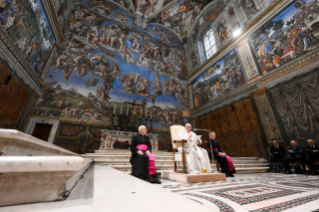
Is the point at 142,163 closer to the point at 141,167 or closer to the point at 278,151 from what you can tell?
the point at 141,167

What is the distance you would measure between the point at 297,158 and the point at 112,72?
Result: 1225 centimetres

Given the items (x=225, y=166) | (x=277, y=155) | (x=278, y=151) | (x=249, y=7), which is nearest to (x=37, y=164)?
(x=225, y=166)

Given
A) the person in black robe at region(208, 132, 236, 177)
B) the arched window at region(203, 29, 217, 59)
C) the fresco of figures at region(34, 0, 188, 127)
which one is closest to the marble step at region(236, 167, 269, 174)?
the person in black robe at region(208, 132, 236, 177)

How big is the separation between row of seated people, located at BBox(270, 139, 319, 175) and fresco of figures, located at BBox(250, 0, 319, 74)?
418cm

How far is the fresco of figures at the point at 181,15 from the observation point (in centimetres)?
1352

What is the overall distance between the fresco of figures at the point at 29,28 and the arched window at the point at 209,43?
11.8 metres

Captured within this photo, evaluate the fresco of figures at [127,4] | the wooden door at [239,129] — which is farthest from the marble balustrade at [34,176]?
the fresco of figures at [127,4]

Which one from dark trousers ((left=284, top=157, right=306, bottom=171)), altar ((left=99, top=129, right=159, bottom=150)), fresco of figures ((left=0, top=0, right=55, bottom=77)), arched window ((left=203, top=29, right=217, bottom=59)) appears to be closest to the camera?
dark trousers ((left=284, top=157, right=306, bottom=171))

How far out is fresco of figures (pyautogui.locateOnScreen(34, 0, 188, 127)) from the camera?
31.4ft

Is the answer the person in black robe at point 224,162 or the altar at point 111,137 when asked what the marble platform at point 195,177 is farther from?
the altar at point 111,137

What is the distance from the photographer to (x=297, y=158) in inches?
203

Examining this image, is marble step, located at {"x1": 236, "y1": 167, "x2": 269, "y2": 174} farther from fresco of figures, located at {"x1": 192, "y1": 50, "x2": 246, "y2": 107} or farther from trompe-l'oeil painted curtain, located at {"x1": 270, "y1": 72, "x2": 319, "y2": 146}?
fresco of figures, located at {"x1": 192, "y1": 50, "x2": 246, "y2": 107}

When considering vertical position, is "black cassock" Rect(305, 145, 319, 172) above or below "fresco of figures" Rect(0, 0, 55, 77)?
below

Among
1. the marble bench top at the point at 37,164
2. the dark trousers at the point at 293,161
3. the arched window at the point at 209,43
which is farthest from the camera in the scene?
the arched window at the point at 209,43
